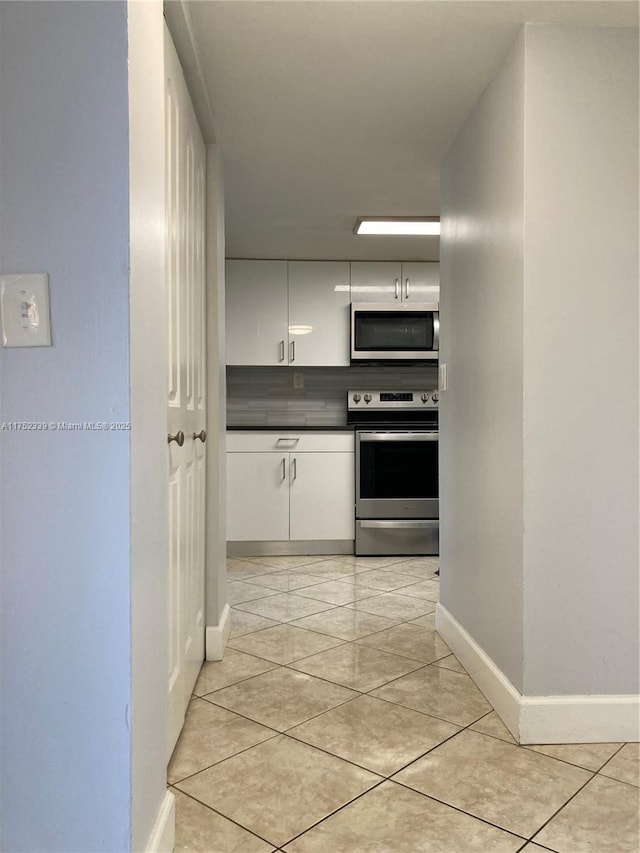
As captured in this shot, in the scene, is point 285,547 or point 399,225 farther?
point 285,547

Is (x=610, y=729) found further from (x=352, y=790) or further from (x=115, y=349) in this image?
(x=115, y=349)

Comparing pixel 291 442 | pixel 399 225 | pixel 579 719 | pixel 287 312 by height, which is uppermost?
pixel 399 225

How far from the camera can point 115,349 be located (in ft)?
3.77

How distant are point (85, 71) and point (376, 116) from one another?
5.84 feet

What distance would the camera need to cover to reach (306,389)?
564 centimetres

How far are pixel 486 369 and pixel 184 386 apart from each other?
1029 mm

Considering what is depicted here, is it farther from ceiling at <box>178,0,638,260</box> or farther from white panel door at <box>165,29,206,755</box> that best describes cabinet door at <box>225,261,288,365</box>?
white panel door at <box>165,29,206,755</box>

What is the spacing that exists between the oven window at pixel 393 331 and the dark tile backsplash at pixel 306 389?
1.38 ft

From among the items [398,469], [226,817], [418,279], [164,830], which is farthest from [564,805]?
[418,279]

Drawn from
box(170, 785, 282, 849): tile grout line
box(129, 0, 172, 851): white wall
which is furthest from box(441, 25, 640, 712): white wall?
box(129, 0, 172, 851): white wall

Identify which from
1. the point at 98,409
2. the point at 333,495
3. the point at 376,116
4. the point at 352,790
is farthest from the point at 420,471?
the point at 98,409

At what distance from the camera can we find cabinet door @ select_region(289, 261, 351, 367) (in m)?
5.19

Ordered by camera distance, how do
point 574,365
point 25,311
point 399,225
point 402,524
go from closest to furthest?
point 25,311 < point 574,365 < point 399,225 < point 402,524

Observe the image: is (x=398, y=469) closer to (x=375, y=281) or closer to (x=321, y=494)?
(x=321, y=494)
